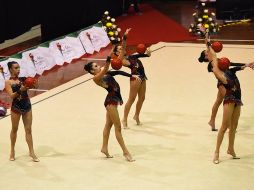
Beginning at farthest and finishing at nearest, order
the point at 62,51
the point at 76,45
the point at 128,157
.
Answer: the point at 76,45, the point at 62,51, the point at 128,157

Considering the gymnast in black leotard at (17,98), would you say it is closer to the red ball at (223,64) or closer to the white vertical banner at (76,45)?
the red ball at (223,64)

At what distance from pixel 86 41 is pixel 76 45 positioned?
1.76 ft

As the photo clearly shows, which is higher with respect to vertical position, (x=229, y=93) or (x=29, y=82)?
(x=29, y=82)

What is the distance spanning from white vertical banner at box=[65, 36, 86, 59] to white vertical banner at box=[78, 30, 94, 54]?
13cm

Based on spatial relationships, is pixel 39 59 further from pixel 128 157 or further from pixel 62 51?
pixel 128 157

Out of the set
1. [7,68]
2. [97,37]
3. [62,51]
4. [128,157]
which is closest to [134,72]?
[128,157]

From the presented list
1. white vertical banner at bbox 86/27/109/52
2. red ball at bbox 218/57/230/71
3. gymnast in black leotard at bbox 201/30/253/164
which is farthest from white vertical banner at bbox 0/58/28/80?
red ball at bbox 218/57/230/71

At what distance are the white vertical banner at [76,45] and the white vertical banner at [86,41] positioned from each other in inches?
5.3

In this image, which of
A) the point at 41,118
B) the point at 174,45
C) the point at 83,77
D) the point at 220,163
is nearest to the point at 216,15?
the point at 174,45

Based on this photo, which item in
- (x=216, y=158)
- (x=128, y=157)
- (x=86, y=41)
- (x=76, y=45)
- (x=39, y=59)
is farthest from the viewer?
(x=86, y=41)

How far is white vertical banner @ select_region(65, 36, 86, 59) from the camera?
1670cm

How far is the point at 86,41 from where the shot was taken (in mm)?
17391

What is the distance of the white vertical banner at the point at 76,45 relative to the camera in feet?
54.8

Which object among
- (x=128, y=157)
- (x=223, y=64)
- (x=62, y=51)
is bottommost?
(x=128, y=157)
